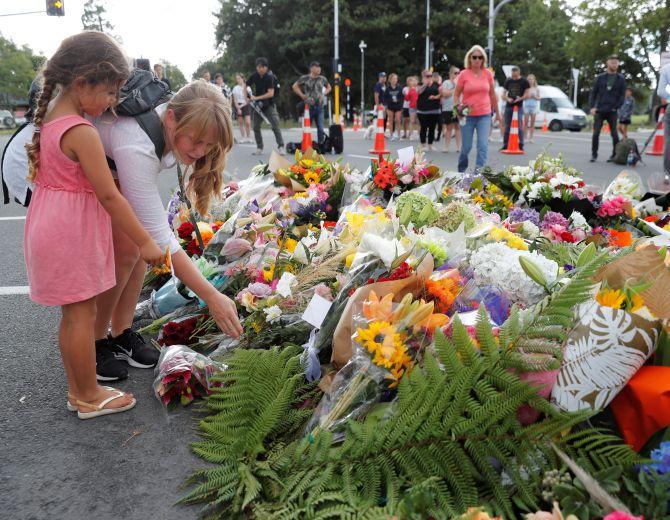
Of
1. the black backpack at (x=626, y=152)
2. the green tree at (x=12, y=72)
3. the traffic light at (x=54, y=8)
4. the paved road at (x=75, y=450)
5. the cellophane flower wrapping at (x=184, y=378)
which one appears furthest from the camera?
the green tree at (x=12, y=72)

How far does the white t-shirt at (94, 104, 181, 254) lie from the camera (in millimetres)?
2229

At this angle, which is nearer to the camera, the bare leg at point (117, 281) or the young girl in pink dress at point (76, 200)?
the young girl in pink dress at point (76, 200)

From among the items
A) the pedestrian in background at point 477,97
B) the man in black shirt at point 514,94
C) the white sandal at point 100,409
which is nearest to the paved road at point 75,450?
the white sandal at point 100,409

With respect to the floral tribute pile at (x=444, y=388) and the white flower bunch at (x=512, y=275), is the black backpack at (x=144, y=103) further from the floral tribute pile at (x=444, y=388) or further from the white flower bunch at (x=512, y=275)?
the white flower bunch at (x=512, y=275)

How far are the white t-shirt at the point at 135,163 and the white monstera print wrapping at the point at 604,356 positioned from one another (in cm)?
145

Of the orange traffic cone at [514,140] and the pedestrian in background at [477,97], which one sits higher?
the pedestrian in background at [477,97]

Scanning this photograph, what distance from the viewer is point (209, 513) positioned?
1.81 metres

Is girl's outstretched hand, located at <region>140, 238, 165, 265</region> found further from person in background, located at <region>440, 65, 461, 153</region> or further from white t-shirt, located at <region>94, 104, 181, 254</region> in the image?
person in background, located at <region>440, 65, 461, 153</region>

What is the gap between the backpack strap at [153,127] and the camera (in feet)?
7.44

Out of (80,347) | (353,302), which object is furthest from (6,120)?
(353,302)

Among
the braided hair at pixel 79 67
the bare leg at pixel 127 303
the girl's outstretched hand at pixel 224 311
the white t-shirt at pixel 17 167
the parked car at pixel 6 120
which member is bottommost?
the parked car at pixel 6 120

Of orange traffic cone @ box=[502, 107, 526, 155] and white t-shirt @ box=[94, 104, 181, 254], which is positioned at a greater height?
white t-shirt @ box=[94, 104, 181, 254]

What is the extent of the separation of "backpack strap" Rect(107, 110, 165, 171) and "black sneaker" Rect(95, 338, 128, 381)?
882mm

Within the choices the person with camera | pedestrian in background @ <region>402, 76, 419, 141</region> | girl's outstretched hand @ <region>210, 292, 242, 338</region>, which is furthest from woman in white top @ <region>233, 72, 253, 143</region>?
girl's outstretched hand @ <region>210, 292, 242, 338</region>
